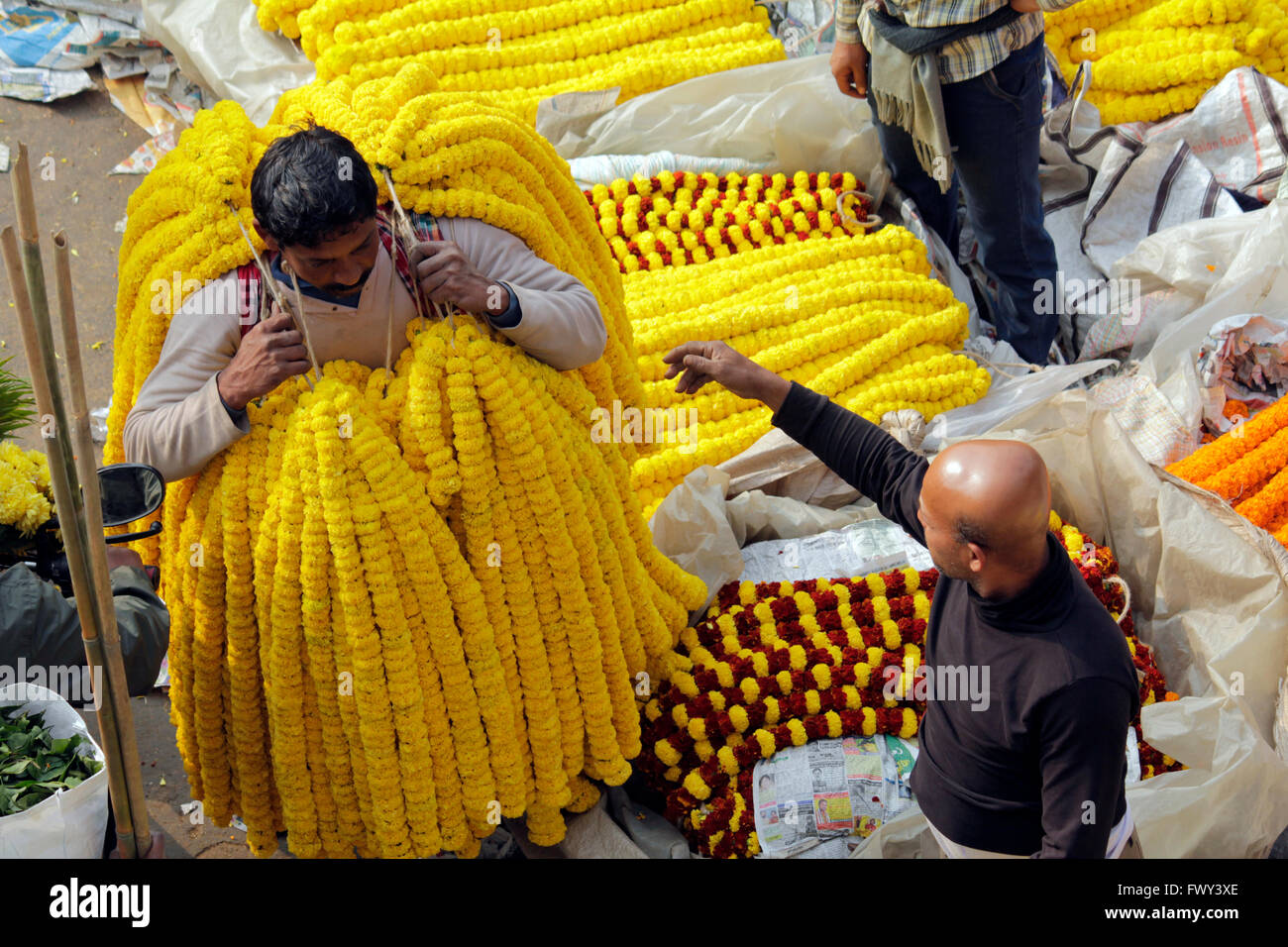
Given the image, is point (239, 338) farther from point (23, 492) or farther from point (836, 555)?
point (836, 555)

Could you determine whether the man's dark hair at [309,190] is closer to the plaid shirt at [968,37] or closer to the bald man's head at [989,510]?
the bald man's head at [989,510]

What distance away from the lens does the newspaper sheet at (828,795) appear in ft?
8.06

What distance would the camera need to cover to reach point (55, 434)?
4.60 ft

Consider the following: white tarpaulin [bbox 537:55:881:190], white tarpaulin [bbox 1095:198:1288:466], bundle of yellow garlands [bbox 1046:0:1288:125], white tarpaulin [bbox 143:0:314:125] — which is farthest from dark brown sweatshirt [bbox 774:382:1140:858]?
white tarpaulin [bbox 143:0:314:125]

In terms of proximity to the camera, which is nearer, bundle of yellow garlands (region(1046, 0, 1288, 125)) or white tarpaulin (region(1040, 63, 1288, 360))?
white tarpaulin (region(1040, 63, 1288, 360))

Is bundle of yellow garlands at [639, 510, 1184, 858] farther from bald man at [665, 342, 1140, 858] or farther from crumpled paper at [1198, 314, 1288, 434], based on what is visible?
crumpled paper at [1198, 314, 1288, 434]

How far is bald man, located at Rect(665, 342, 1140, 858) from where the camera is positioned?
1714 millimetres

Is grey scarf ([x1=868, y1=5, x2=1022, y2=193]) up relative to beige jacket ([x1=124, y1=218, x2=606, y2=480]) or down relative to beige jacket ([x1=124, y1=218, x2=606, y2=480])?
up

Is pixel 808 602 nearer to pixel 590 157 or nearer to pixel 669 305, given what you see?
pixel 669 305

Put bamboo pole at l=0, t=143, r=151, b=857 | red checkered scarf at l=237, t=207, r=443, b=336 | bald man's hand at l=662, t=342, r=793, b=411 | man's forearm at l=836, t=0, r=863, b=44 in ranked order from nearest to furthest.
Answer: bamboo pole at l=0, t=143, r=151, b=857
red checkered scarf at l=237, t=207, r=443, b=336
bald man's hand at l=662, t=342, r=793, b=411
man's forearm at l=836, t=0, r=863, b=44

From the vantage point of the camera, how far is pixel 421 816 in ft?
7.22

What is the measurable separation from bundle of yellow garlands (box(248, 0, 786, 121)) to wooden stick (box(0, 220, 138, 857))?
2712mm

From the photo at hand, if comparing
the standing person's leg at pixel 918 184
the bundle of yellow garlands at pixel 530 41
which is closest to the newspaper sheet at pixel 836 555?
the standing person's leg at pixel 918 184
